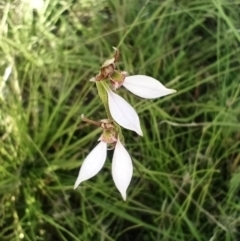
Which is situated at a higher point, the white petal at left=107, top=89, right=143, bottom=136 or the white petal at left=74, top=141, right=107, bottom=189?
the white petal at left=107, top=89, right=143, bottom=136

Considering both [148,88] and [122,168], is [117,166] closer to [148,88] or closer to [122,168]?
[122,168]

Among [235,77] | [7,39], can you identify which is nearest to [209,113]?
[235,77]

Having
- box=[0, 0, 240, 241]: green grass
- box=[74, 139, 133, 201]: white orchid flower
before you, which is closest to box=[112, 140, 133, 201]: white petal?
box=[74, 139, 133, 201]: white orchid flower

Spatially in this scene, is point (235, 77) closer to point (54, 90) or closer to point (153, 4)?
point (153, 4)

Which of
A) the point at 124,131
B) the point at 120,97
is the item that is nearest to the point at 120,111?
the point at 120,97

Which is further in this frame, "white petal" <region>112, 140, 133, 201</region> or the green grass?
the green grass

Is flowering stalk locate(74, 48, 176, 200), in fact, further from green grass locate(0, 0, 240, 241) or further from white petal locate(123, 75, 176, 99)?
green grass locate(0, 0, 240, 241)

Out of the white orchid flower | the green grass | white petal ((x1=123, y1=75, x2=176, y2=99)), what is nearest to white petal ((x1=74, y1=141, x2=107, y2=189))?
the white orchid flower
